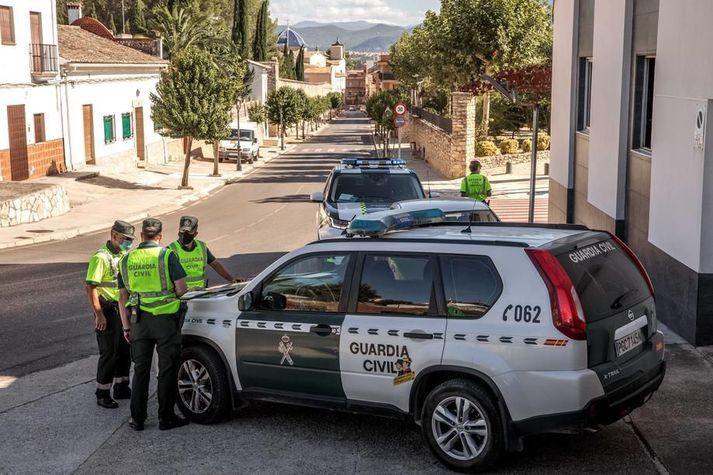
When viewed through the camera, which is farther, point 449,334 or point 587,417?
point 449,334

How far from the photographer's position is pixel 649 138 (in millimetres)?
13516

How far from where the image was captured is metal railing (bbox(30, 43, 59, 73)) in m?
34.6

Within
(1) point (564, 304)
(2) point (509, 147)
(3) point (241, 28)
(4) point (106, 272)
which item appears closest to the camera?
(1) point (564, 304)

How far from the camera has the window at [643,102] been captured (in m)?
13.4

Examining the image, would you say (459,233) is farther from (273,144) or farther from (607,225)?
(273,144)

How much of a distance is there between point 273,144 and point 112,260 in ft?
228

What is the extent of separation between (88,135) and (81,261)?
22.4 metres

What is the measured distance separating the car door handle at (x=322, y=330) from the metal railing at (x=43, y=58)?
3062cm

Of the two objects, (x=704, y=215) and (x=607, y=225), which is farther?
(x=607, y=225)

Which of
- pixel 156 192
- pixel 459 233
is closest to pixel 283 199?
pixel 156 192

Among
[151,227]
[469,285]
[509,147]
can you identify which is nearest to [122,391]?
[151,227]

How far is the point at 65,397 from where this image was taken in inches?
357

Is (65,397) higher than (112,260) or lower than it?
lower

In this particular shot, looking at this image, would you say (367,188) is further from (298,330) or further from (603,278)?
(603,278)
